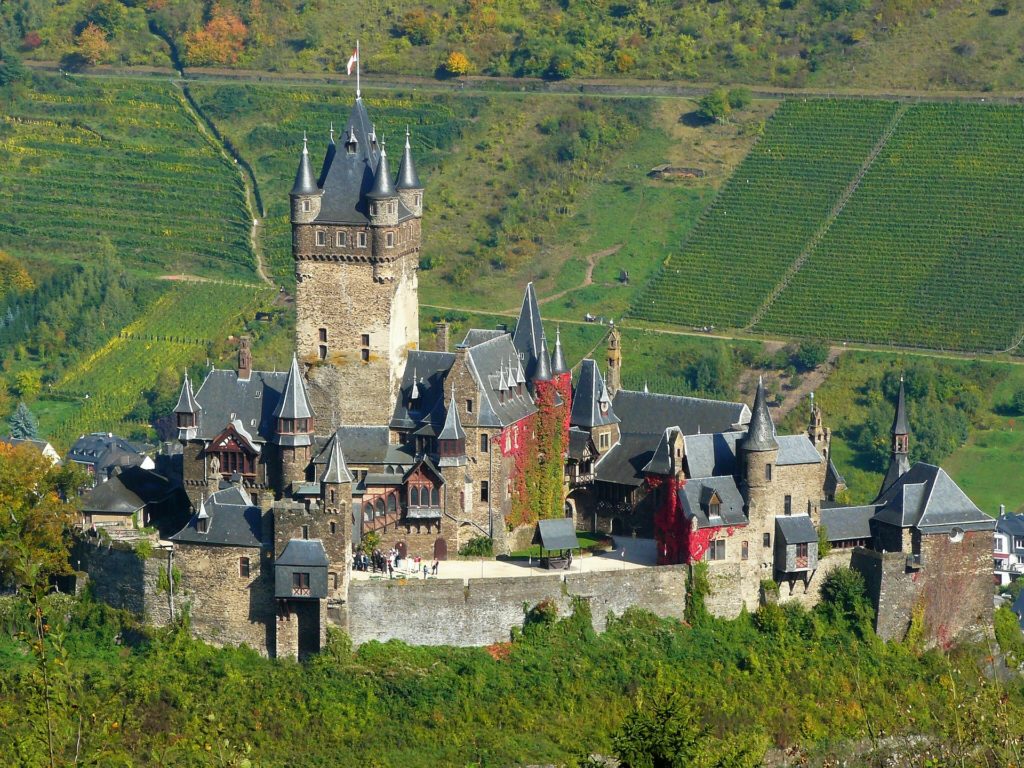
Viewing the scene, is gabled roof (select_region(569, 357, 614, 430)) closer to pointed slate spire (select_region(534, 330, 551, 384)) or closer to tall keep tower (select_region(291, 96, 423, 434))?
pointed slate spire (select_region(534, 330, 551, 384))

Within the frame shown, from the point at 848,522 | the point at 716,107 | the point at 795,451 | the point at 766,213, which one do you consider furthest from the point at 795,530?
the point at 716,107

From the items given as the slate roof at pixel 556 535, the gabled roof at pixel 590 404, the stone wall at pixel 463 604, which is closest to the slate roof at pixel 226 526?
the stone wall at pixel 463 604

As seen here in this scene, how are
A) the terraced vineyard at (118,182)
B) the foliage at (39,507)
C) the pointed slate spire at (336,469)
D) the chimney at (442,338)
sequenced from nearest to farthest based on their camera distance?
the pointed slate spire at (336,469)
the foliage at (39,507)
the chimney at (442,338)
the terraced vineyard at (118,182)

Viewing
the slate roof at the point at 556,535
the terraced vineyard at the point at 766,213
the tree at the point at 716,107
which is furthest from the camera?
the tree at the point at 716,107

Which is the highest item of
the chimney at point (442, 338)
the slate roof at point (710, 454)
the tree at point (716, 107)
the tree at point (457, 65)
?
the tree at point (457, 65)

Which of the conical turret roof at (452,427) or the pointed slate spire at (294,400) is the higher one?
the pointed slate spire at (294,400)

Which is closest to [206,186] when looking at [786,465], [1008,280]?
[1008,280]

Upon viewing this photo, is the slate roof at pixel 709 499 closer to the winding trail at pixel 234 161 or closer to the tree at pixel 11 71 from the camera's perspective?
the winding trail at pixel 234 161
